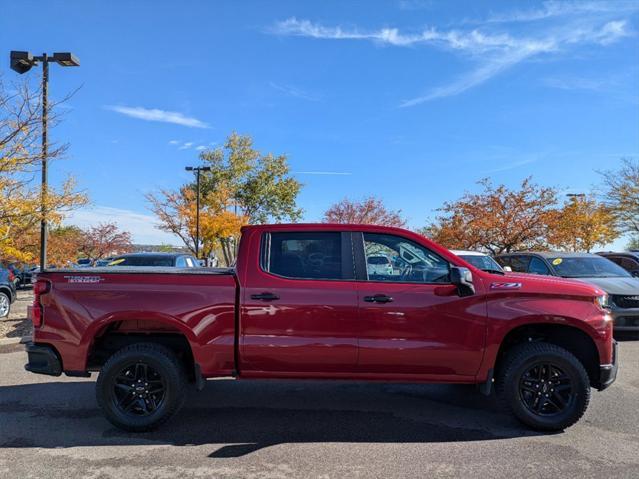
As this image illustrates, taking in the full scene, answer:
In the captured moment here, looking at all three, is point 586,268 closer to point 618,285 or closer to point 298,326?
point 618,285

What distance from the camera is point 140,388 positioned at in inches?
182

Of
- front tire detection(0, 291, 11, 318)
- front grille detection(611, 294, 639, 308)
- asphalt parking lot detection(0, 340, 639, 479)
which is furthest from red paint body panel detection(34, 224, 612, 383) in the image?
front tire detection(0, 291, 11, 318)

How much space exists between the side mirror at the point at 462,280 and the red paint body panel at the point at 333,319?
0.06 m

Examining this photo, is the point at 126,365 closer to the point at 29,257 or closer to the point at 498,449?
the point at 498,449

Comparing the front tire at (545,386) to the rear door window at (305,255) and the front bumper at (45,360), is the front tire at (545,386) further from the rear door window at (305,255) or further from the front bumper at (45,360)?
the front bumper at (45,360)

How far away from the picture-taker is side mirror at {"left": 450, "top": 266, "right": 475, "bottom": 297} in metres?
4.36

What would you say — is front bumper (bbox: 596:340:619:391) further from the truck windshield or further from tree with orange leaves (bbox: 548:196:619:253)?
tree with orange leaves (bbox: 548:196:619:253)

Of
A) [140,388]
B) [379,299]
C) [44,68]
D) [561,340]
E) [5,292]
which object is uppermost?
[44,68]

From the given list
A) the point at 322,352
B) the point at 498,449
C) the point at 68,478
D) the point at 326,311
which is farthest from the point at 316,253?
the point at 68,478

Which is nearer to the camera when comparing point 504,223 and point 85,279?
point 85,279

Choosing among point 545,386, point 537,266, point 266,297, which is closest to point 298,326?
point 266,297

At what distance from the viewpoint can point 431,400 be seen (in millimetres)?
5664

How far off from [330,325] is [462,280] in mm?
1251

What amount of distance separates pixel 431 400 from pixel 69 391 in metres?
4.35
